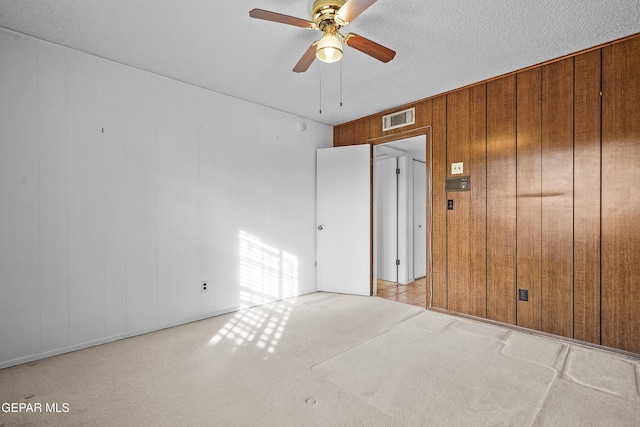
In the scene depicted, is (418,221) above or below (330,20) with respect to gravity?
below

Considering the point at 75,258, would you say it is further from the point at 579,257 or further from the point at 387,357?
the point at 579,257

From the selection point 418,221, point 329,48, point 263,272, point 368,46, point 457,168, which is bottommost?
point 263,272

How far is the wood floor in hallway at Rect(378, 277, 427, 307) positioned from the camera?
4.21m

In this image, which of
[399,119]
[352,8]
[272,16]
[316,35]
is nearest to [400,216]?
[399,119]

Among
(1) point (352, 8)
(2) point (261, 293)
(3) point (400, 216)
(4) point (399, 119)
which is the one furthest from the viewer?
(3) point (400, 216)

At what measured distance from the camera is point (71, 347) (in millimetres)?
2652

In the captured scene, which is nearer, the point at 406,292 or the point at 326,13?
the point at 326,13

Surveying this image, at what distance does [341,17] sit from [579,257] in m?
2.86

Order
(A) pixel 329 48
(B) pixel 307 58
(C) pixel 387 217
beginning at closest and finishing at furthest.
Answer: (A) pixel 329 48, (B) pixel 307 58, (C) pixel 387 217

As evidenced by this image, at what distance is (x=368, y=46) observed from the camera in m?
2.09

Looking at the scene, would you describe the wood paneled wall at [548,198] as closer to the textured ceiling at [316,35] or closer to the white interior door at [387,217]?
the textured ceiling at [316,35]

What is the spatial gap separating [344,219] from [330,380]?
8.85ft

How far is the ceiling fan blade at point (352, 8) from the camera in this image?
1.70 meters

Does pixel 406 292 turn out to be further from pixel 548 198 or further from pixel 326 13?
pixel 326 13
